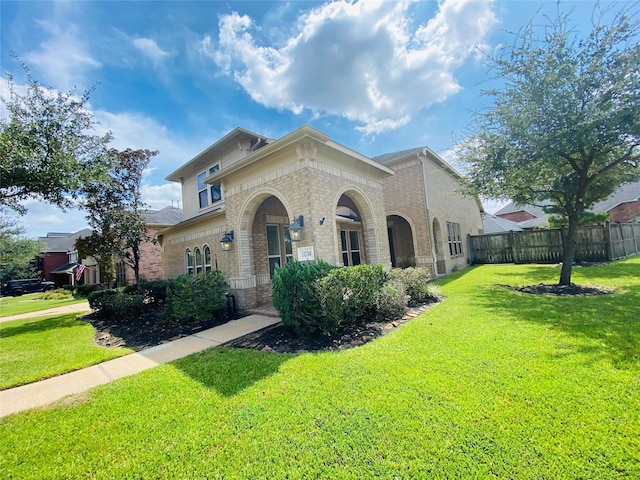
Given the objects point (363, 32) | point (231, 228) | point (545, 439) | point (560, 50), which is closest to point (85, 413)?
point (545, 439)

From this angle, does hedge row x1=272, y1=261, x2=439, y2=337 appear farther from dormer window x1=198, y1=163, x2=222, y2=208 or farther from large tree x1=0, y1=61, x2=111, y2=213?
large tree x1=0, y1=61, x2=111, y2=213

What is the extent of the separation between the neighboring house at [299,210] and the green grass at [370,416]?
3499 millimetres

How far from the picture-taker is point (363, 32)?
845cm

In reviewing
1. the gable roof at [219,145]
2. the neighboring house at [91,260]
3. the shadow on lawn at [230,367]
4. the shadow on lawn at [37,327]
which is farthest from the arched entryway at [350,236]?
the shadow on lawn at [37,327]

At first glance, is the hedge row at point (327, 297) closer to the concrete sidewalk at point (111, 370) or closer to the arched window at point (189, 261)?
the concrete sidewalk at point (111, 370)

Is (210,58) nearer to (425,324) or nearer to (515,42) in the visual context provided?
(515,42)

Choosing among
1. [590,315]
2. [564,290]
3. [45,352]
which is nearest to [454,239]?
[564,290]

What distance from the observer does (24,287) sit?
2766 centimetres

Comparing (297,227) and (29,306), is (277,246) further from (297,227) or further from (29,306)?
(29,306)

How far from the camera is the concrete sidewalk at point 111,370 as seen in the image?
153 inches

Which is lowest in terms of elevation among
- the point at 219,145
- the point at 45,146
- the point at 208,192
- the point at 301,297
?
the point at 301,297

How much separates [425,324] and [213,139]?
11.6 meters

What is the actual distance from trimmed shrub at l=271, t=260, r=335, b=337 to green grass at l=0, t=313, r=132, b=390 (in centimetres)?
363

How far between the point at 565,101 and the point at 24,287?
44.2m
